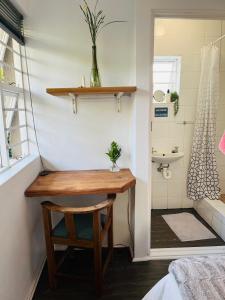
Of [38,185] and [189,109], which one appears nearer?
[38,185]

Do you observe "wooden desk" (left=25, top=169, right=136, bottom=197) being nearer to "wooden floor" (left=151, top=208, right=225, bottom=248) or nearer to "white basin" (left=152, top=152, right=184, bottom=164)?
"white basin" (left=152, top=152, right=184, bottom=164)

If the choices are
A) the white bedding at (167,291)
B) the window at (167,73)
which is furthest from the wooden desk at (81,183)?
the window at (167,73)

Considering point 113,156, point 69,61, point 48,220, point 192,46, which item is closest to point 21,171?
point 48,220

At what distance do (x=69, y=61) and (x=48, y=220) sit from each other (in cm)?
133

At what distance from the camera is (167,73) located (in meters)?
2.75

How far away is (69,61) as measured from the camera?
73.9 inches

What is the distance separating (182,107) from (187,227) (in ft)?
4.80

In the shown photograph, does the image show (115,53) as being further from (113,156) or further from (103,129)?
(113,156)

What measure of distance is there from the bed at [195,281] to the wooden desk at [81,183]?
2.27 feet

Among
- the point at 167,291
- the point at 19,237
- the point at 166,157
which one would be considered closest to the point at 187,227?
the point at 166,157

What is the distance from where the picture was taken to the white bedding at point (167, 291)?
3.09ft

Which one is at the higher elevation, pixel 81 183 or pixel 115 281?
pixel 81 183

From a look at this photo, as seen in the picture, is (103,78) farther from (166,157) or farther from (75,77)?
(166,157)

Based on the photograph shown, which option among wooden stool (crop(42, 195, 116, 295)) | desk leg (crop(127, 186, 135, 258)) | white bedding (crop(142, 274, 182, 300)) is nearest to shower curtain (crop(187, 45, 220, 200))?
desk leg (crop(127, 186, 135, 258))
